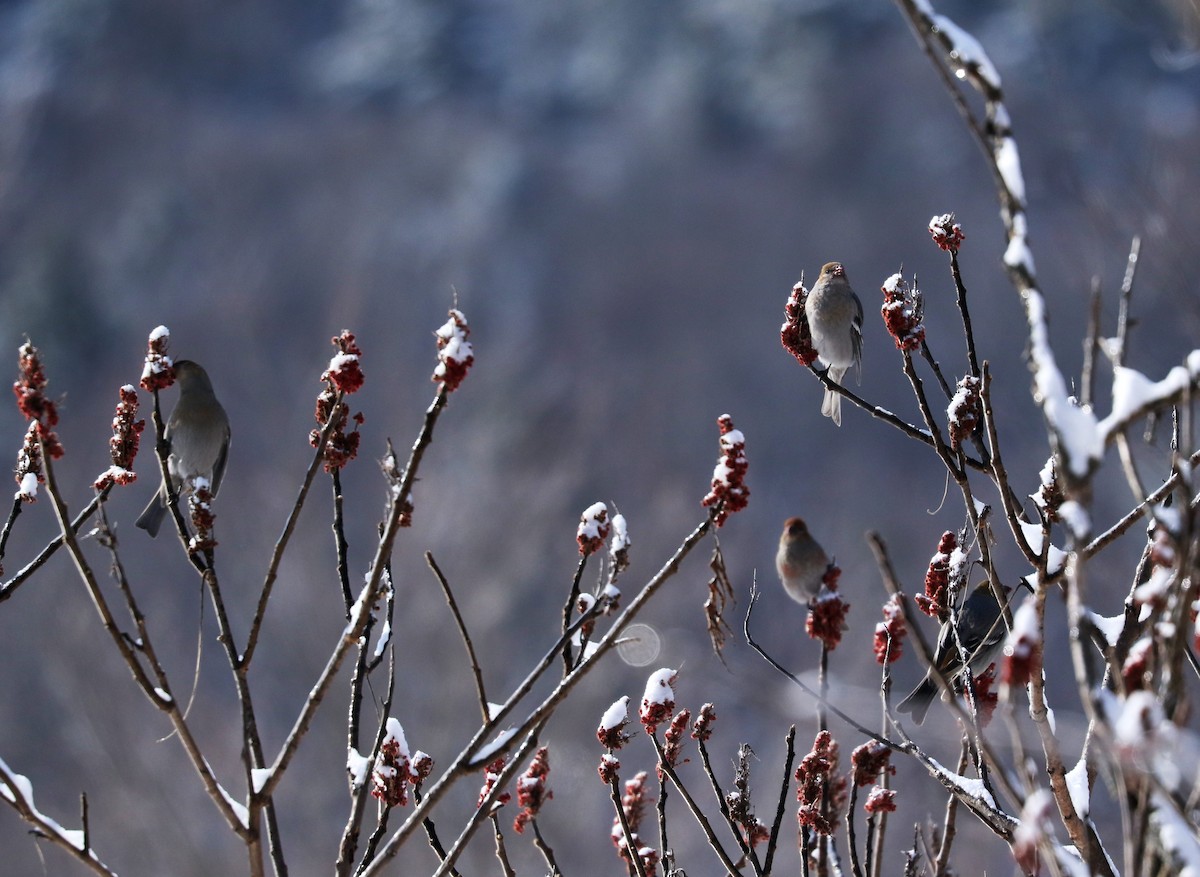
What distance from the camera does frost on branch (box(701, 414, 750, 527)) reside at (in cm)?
189

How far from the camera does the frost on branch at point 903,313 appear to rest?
103 inches

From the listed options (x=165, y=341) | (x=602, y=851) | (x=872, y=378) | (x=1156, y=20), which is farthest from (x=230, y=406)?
(x=165, y=341)

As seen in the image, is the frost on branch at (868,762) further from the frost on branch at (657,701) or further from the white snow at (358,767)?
the white snow at (358,767)

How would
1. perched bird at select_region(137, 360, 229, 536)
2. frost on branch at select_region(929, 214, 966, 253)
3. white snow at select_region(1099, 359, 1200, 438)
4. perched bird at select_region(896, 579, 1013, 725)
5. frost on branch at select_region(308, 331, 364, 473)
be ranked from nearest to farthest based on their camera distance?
white snow at select_region(1099, 359, 1200, 438), frost on branch at select_region(308, 331, 364, 473), frost on branch at select_region(929, 214, 966, 253), perched bird at select_region(896, 579, 1013, 725), perched bird at select_region(137, 360, 229, 536)

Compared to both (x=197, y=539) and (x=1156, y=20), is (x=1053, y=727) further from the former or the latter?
(x=1156, y=20)

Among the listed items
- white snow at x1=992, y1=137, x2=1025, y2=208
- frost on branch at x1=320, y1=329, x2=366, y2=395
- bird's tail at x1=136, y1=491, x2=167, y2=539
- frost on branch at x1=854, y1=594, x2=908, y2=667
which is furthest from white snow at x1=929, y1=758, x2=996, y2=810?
bird's tail at x1=136, y1=491, x2=167, y2=539

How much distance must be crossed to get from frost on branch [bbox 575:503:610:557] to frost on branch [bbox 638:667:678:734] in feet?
1.26

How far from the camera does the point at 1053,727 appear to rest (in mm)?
2355

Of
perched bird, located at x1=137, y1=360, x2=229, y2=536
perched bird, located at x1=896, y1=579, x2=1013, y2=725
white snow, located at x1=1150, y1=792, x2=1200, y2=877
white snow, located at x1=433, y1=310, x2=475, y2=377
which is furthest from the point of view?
perched bird, located at x1=137, y1=360, x2=229, y2=536

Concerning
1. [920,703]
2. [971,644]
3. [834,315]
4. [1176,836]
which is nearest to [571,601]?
[1176,836]

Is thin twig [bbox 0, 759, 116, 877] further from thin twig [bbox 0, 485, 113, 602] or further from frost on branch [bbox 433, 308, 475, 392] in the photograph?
frost on branch [bbox 433, 308, 475, 392]

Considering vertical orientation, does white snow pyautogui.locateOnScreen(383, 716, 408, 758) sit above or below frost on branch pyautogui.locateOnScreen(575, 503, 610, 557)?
below

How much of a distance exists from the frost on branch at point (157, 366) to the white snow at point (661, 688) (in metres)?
1.04

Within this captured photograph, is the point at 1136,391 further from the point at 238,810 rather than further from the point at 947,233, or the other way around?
the point at 238,810
